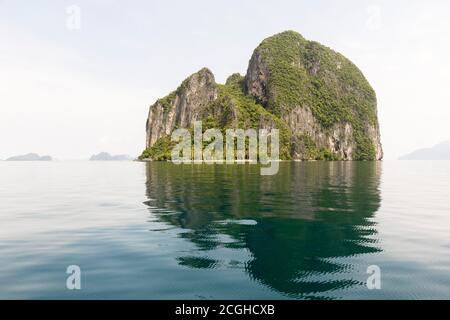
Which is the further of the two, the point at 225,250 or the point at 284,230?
the point at 284,230

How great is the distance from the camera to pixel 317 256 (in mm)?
16328

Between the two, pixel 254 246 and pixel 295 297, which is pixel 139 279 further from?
pixel 254 246

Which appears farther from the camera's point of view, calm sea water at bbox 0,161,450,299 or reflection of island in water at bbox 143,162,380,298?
reflection of island in water at bbox 143,162,380,298

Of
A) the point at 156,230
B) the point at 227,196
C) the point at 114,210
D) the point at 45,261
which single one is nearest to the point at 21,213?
the point at 114,210

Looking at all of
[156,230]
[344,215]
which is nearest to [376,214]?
[344,215]

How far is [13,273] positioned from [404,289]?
13.5 meters

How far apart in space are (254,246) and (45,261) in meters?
8.94

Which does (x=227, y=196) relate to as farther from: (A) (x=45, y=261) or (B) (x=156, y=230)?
(A) (x=45, y=261)

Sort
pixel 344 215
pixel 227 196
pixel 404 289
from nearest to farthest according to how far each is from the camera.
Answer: pixel 404 289
pixel 344 215
pixel 227 196

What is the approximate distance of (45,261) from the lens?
51.0 feet

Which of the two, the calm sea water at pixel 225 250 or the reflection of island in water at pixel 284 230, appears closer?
the calm sea water at pixel 225 250
